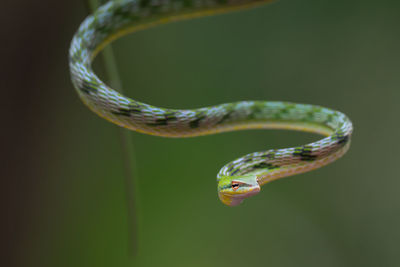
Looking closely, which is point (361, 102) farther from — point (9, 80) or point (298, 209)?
point (9, 80)

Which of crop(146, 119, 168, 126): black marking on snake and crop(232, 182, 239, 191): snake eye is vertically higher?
crop(146, 119, 168, 126): black marking on snake

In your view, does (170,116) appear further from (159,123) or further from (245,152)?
(245,152)

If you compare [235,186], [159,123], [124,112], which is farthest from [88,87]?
[235,186]

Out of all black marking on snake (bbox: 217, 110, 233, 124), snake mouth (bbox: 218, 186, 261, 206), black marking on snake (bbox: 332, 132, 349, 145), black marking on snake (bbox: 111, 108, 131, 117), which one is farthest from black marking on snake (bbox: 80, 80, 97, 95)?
black marking on snake (bbox: 332, 132, 349, 145)

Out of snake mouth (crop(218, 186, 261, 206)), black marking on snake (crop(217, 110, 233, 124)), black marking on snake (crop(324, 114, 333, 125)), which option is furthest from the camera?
black marking on snake (crop(324, 114, 333, 125))

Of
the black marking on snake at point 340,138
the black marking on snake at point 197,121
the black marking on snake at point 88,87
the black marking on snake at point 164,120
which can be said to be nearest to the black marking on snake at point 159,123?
the black marking on snake at point 164,120

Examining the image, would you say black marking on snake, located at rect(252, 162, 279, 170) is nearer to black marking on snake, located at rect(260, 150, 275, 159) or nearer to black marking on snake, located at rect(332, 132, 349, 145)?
black marking on snake, located at rect(260, 150, 275, 159)
